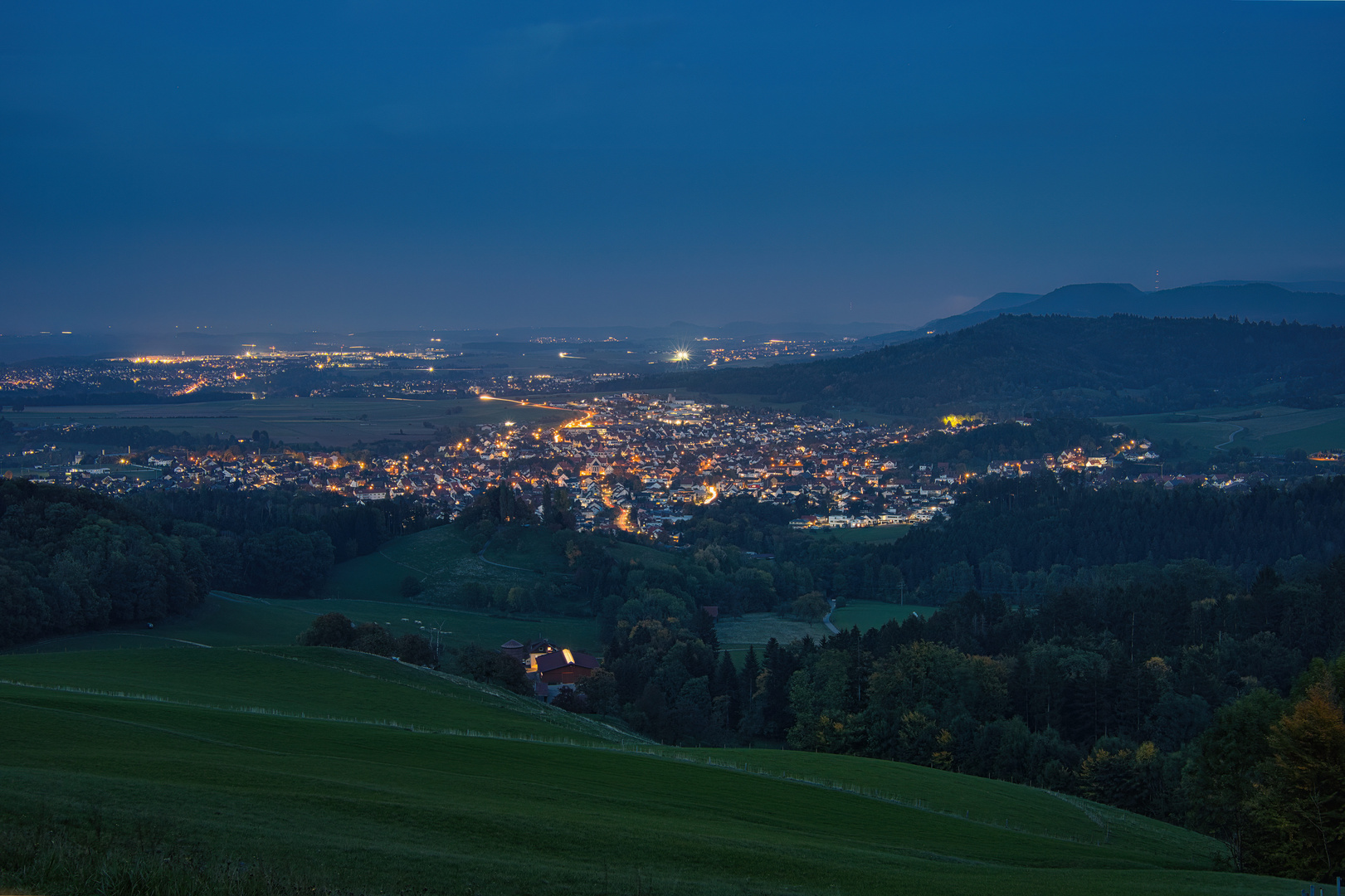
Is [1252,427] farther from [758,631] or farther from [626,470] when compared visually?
[758,631]

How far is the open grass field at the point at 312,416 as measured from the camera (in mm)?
109812

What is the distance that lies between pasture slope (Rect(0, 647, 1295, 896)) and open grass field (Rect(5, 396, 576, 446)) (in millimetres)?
91696

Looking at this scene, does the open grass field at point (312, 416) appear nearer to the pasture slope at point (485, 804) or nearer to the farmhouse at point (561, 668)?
the farmhouse at point (561, 668)

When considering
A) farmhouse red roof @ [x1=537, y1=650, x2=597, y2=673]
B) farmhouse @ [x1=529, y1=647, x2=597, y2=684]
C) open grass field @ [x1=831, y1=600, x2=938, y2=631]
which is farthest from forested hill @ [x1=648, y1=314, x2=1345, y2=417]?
farmhouse @ [x1=529, y1=647, x2=597, y2=684]

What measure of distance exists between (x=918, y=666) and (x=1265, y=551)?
4628cm

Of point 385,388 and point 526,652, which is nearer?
point 526,652

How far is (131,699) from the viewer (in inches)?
759

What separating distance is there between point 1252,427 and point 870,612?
3233 inches

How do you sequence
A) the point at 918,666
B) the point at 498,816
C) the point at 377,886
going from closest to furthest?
the point at 377,886 → the point at 498,816 → the point at 918,666

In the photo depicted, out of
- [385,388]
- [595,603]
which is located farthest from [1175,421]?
[385,388]

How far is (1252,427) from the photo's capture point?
382 ft

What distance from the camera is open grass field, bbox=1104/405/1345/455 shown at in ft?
348

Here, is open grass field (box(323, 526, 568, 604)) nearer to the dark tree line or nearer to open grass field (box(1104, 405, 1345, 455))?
the dark tree line

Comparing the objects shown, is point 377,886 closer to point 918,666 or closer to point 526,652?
point 918,666
